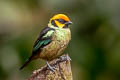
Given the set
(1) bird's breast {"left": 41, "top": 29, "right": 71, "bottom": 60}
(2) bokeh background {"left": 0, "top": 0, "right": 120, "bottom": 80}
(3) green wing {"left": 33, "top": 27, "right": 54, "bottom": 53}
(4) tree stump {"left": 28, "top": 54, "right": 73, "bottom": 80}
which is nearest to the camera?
(4) tree stump {"left": 28, "top": 54, "right": 73, "bottom": 80}

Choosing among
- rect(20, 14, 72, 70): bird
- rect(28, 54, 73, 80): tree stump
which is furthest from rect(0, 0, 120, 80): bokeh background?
rect(28, 54, 73, 80): tree stump

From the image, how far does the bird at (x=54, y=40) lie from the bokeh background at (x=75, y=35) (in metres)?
2.72

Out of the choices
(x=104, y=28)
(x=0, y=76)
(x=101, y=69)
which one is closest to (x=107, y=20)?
(x=104, y=28)

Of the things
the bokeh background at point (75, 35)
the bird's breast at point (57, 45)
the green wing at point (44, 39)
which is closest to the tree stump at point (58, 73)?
the bird's breast at point (57, 45)

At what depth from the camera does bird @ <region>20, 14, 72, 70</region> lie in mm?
6355

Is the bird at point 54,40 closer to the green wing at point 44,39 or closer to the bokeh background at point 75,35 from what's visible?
the green wing at point 44,39

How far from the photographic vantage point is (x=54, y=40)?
640cm

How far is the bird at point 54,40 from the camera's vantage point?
6.36m

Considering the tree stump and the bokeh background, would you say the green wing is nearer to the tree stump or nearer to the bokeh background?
the tree stump

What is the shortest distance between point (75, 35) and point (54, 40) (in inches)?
137

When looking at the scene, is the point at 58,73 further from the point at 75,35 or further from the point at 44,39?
the point at 75,35

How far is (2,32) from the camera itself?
32.1 ft

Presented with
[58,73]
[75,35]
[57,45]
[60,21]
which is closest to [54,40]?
[57,45]

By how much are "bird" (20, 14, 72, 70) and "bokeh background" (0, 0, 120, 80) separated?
272 cm
